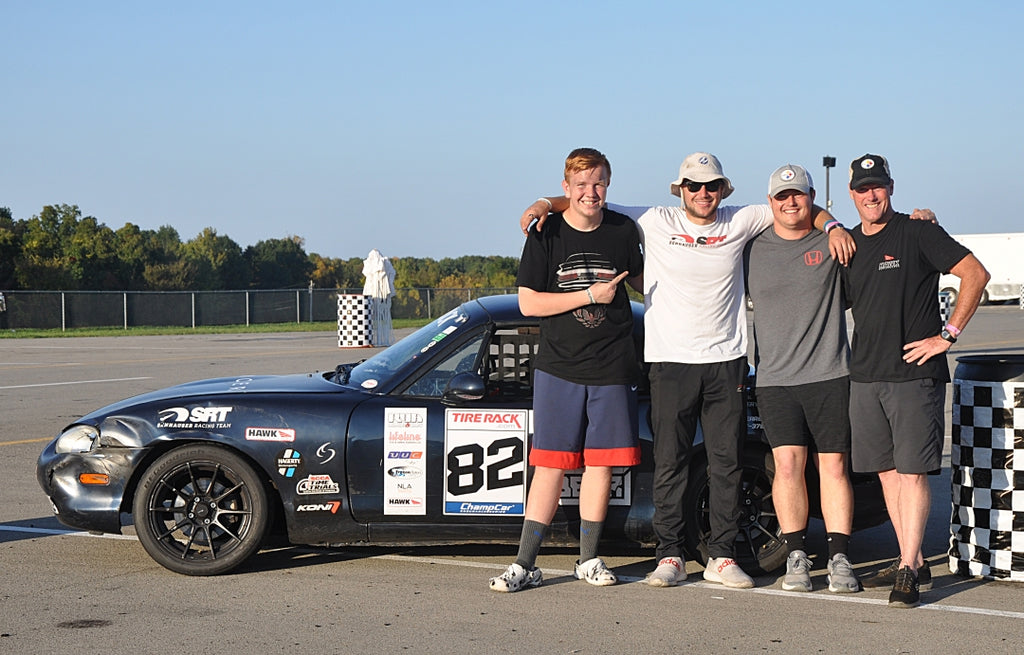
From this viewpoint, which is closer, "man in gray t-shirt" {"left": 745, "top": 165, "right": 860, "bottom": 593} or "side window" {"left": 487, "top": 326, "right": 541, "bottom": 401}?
"man in gray t-shirt" {"left": 745, "top": 165, "right": 860, "bottom": 593}

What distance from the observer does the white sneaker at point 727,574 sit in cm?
548

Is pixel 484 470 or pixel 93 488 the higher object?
pixel 484 470

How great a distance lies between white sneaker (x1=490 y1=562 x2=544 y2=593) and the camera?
5.35 metres

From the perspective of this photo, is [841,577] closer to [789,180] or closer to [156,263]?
[789,180]

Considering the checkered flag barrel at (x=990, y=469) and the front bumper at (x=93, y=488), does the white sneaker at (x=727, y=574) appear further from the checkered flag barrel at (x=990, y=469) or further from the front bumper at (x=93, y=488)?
the front bumper at (x=93, y=488)

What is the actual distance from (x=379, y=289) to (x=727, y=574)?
2010cm

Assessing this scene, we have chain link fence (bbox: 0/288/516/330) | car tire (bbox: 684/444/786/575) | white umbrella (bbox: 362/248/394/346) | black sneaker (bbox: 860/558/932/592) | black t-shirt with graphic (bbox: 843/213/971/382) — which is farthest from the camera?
chain link fence (bbox: 0/288/516/330)

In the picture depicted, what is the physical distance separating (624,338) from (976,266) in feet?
5.45

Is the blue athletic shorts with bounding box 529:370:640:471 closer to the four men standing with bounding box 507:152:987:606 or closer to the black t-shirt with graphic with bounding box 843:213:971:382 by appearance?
the four men standing with bounding box 507:152:987:606

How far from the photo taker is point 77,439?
584 cm

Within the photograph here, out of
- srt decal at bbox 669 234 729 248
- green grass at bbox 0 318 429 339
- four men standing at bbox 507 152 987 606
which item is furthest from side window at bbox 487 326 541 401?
green grass at bbox 0 318 429 339

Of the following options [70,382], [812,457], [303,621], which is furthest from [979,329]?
[303,621]

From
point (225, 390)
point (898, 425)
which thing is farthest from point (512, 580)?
point (898, 425)

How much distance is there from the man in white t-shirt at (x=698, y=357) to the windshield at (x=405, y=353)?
81cm
